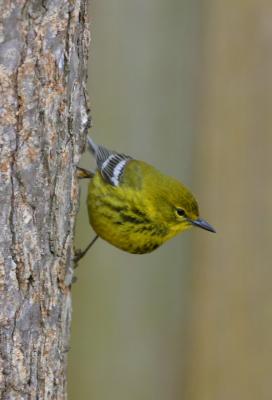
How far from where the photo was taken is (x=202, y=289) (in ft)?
14.6

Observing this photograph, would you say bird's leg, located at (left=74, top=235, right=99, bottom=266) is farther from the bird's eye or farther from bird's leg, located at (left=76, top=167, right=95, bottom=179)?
the bird's eye

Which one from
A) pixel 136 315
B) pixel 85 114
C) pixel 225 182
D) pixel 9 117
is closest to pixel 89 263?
pixel 136 315

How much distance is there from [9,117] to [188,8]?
182 cm

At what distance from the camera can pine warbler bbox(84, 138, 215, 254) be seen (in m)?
3.88

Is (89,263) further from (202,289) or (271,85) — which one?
(271,85)

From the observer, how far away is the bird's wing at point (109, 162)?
3.99m

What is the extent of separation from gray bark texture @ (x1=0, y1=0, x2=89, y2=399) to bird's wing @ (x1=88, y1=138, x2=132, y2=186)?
1227 mm

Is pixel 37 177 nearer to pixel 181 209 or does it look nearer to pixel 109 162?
pixel 109 162

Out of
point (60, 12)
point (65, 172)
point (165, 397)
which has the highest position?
point (60, 12)

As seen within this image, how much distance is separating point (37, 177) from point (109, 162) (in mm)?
1541

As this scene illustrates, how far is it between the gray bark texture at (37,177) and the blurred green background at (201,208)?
4.06 ft

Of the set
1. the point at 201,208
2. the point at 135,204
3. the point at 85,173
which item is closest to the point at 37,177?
the point at 85,173

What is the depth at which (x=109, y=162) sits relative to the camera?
13.1ft

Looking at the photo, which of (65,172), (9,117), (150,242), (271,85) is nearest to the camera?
(9,117)
